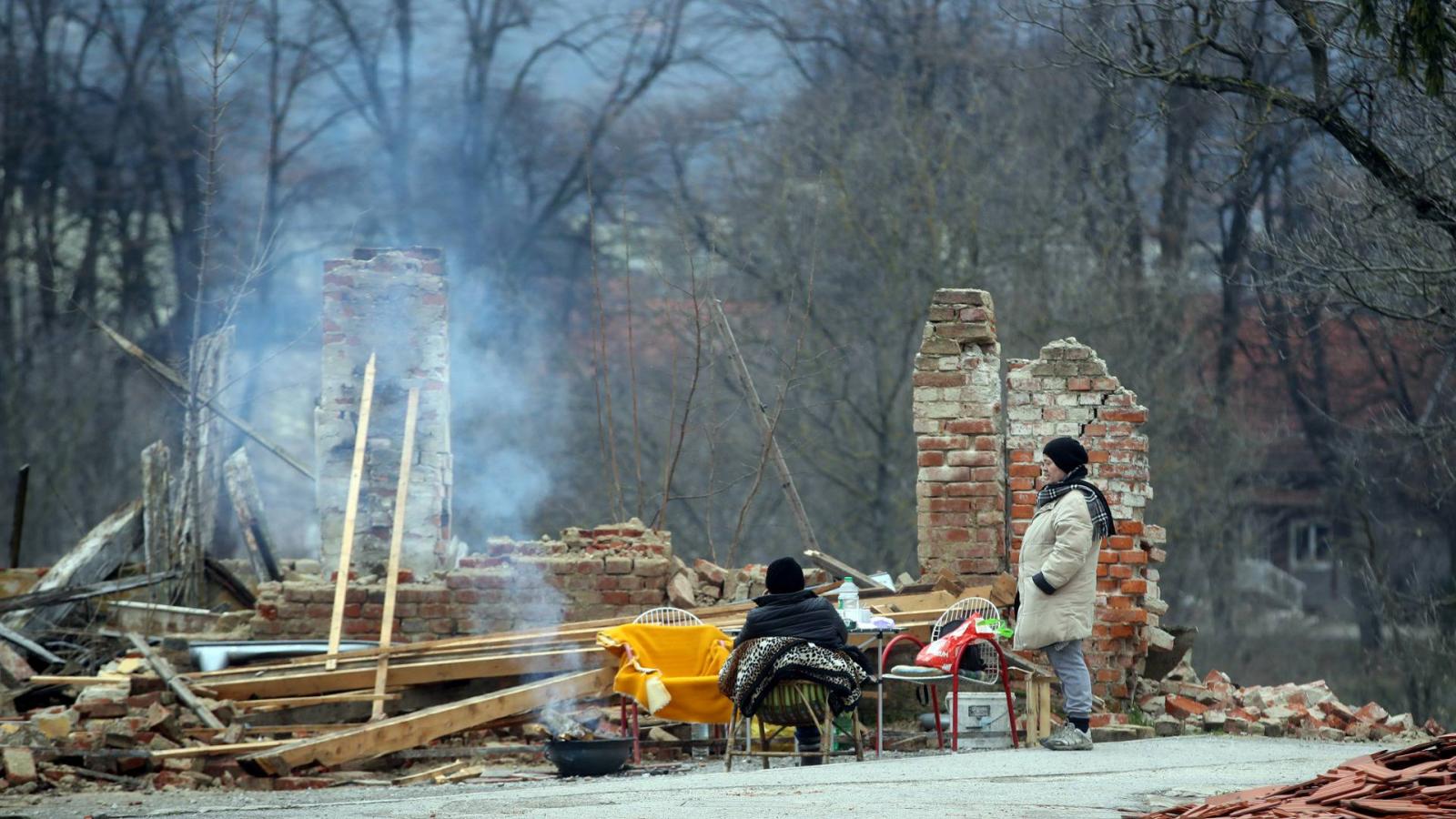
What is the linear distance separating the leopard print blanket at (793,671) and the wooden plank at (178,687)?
10.8ft

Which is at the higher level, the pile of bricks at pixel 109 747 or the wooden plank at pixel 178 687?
the wooden plank at pixel 178 687

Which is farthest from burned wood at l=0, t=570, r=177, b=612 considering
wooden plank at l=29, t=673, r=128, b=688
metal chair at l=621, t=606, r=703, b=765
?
metal chair at l=621, t=606, r=703, b=765

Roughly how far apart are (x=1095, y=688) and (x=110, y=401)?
2270 centimetres

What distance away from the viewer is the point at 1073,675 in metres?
9.61

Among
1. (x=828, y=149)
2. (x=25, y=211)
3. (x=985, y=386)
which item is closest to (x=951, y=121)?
(x=828, y=149)

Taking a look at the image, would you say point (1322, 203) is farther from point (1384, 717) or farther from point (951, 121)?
point (951, 121)

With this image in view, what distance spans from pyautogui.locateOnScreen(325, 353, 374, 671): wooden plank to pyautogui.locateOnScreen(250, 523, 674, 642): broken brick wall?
153 mm

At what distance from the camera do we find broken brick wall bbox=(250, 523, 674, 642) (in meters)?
12.2

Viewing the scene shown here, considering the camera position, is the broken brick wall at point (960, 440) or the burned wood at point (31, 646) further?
the broken brick wall at point (960, 440)

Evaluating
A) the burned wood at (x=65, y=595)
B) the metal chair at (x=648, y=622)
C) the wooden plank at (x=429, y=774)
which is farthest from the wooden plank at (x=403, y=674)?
the burned wood at (x=65, y=595)

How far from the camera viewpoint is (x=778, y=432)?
24.5 meters

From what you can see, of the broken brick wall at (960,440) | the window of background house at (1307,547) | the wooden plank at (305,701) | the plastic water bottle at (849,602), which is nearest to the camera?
the plastic water bottle at (849,602)

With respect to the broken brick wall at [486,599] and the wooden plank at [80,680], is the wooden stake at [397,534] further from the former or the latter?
the wooden plank at [80,680]

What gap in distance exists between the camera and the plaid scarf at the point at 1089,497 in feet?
30.9
